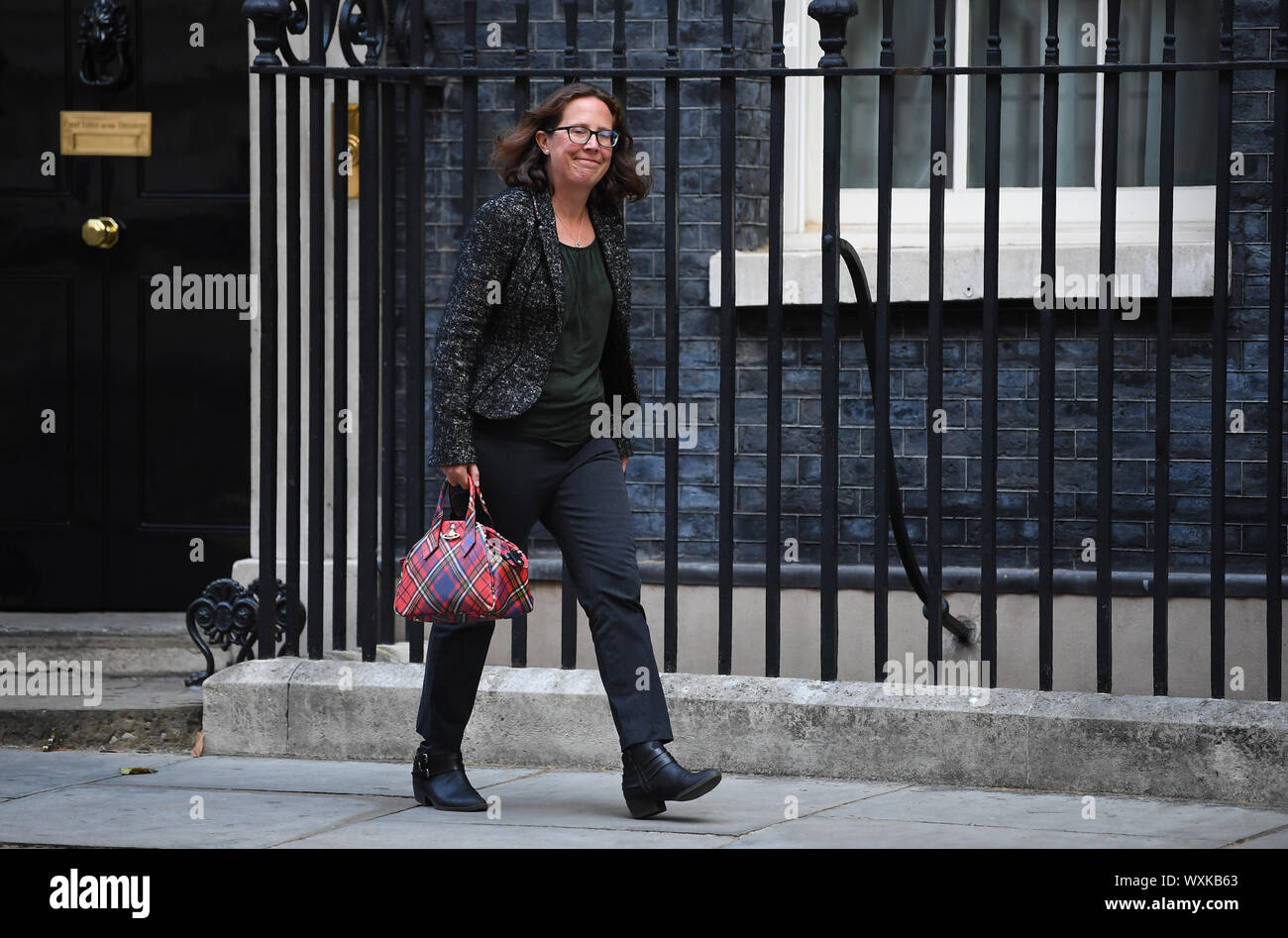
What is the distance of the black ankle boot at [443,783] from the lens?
5266mm

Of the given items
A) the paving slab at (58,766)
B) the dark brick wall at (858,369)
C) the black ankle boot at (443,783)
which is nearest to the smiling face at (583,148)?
the black ankle boot at (443,783)

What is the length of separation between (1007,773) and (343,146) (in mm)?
2853

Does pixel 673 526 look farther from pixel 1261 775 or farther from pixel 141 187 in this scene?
pixel 141 187

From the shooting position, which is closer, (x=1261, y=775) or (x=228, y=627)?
(x=1261, y=775)

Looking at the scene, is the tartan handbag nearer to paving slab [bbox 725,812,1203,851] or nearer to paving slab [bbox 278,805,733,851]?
paving slab [bbox 278,805,733,851]

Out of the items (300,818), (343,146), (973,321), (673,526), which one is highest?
(343,146)

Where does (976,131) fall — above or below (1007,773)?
above

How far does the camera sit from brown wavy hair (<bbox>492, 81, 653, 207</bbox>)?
5.15 metres

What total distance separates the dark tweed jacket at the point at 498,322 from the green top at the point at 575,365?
0.15 ft

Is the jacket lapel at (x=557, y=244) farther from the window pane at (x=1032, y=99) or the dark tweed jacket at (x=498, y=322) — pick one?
the window pane at (x=1032, y=99)

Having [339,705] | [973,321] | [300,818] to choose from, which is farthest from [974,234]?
[300,818]

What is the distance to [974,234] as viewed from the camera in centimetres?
714
